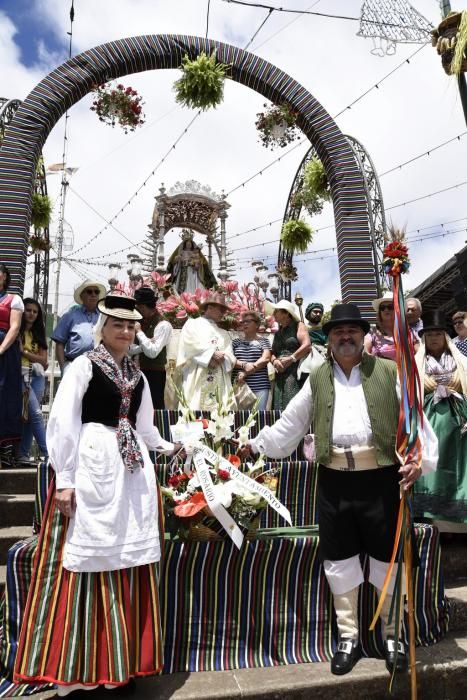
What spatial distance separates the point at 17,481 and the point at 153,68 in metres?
5.02

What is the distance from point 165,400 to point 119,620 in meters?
3.26

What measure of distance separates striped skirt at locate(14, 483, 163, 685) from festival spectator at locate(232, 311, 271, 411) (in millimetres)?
2975

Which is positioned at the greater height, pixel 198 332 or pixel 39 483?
pixel 198 332

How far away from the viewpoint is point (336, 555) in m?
2.68

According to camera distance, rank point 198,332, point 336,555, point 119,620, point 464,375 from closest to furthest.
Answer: point 119,620, point 336,555, point 464,375, point 198,332

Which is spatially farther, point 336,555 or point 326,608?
point 326,608

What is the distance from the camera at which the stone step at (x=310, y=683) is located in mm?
2393

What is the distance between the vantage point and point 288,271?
11125 mm

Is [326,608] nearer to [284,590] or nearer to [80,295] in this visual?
[284,590]

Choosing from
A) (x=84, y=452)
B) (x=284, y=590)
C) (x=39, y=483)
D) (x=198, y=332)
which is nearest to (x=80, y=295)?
(x=198, y=332)

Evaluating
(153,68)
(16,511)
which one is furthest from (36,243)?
(16,511)

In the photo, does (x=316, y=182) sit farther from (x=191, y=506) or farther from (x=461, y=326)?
(x=191, y=506)

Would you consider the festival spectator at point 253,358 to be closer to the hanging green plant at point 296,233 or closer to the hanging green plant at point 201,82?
the hanging green plant at point 201,82

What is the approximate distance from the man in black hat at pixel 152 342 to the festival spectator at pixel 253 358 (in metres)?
0.78
